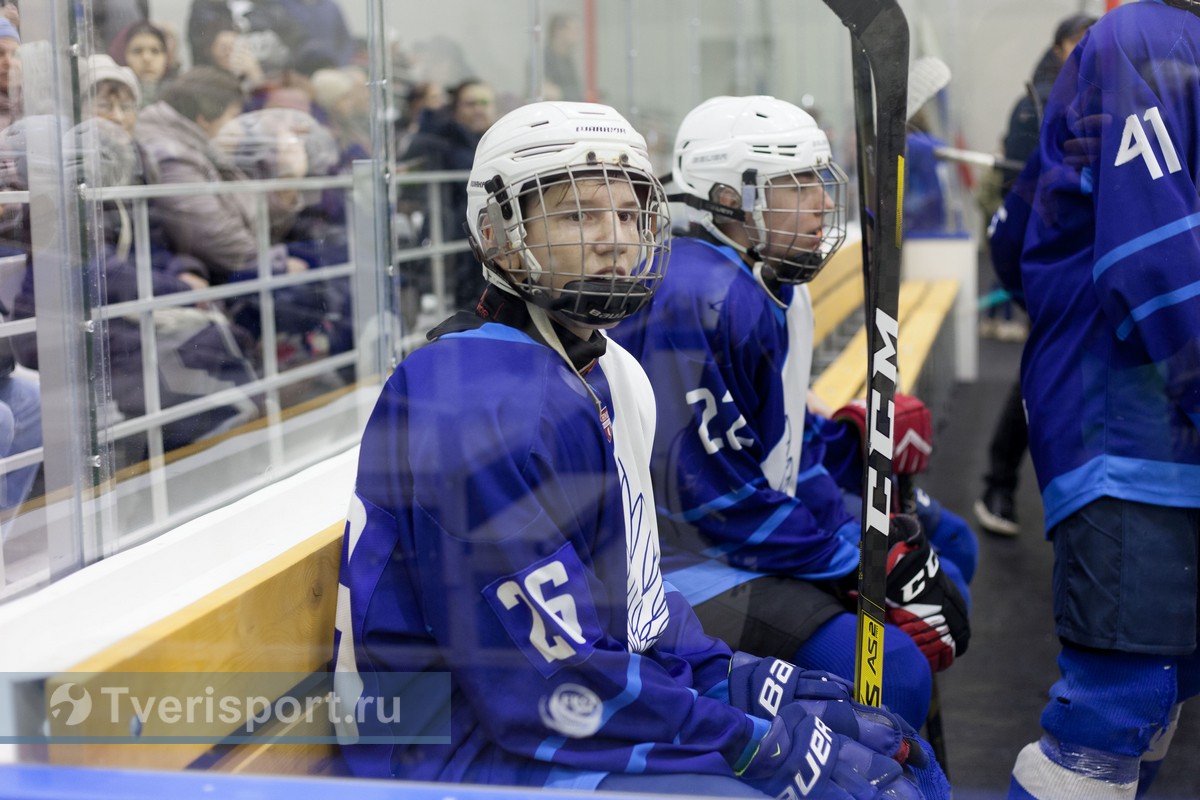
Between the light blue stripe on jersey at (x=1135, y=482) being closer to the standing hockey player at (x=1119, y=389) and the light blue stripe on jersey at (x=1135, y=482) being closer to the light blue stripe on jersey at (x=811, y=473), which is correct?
the standing hockey player at (x=1119, y=389)

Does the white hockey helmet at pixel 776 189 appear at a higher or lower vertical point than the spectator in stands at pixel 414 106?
lower

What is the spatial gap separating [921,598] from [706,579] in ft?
1.16

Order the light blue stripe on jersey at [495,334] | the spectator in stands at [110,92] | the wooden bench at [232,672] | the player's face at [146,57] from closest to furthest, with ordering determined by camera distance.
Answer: the wooden bench at [232,672] → the light blue stripe on jersey at [495,334] → the spectator in stands at [110,92] → the player's face at [146,57]

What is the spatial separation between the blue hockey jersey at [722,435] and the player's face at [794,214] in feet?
0.24

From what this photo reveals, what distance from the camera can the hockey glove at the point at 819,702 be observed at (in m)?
1.28

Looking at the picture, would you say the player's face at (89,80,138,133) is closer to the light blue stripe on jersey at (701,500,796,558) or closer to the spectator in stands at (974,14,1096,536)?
the light blue stripe on jersey at (701,500,796,558)

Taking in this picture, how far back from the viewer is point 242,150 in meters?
2.74

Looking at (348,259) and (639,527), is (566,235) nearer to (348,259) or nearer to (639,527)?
(639,527)

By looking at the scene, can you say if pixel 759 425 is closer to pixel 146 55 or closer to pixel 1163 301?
pixel 1163 301

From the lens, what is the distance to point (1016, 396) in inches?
132

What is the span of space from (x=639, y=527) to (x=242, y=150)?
5.91 ft

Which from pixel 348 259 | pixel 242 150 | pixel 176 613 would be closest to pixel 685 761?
pixel 176 613

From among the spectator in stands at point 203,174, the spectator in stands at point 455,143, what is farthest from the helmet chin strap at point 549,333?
the spectator in stands at point 455,143

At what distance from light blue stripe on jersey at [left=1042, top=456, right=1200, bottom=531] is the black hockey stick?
0.32 meters
